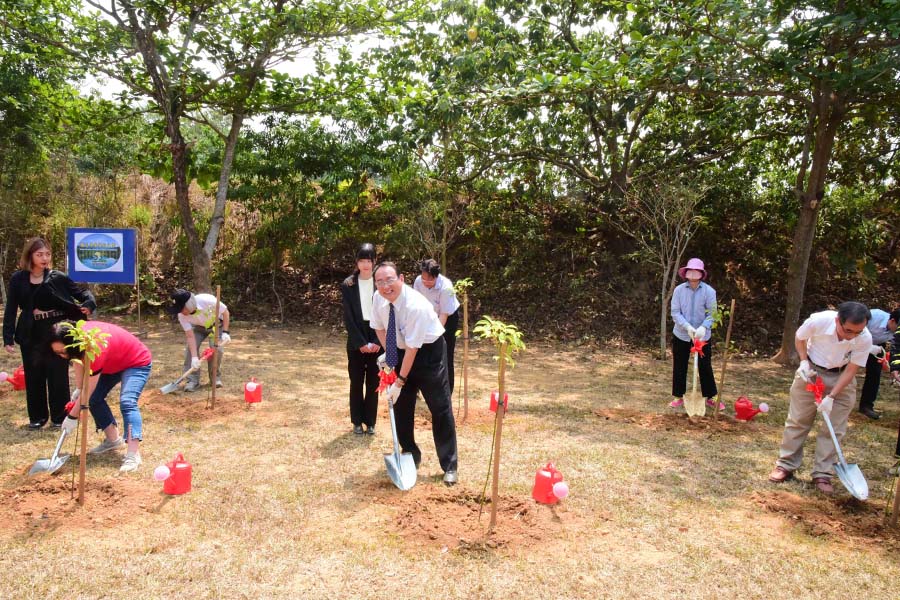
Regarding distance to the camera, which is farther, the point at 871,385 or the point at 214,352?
the point at 871,385

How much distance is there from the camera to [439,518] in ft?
12.4

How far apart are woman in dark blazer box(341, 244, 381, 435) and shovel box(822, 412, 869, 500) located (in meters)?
3.48

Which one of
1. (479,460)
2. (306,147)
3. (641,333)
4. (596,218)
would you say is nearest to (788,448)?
(479,460)

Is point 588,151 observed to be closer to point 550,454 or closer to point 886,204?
point 886,204

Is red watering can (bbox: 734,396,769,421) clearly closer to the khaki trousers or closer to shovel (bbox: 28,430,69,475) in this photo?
the khaki trousers

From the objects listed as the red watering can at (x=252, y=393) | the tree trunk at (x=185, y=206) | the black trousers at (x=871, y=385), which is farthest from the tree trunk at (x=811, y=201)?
the tree trunk at (x=185, y=206)

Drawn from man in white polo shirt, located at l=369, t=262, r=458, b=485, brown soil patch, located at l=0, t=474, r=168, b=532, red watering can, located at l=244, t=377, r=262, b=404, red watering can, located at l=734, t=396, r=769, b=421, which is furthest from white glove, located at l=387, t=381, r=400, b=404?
red watering can, located at l=734, t=396, r=769, b=421

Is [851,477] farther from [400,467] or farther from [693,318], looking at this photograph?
[400,467]

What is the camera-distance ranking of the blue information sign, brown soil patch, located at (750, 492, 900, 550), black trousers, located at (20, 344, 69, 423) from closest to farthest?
brown soil patch, located at (750, 492, 900, 550) → black trousers, located at (20, 344, 69, 423) → the blue information sign

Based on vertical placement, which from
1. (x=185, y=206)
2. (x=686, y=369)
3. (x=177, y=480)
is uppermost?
(x=185, y=206)

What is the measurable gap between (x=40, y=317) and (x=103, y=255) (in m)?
6.04

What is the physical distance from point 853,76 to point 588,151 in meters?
5.52

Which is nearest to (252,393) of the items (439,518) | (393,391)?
(393,391)

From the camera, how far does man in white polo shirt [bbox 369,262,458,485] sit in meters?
4.06
